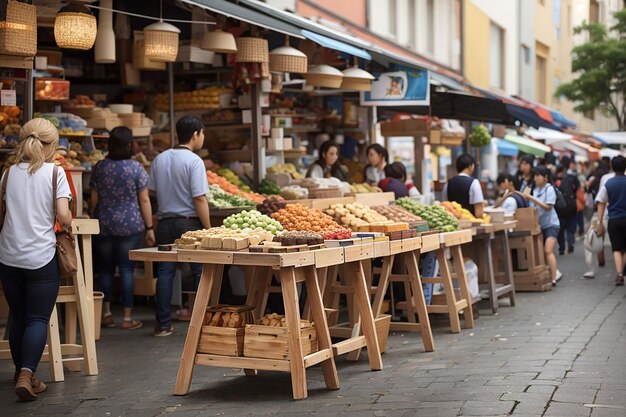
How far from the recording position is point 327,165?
1681 centimetres

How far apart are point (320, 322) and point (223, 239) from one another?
913 mm

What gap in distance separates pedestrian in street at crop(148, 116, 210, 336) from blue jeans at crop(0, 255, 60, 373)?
2770 mm

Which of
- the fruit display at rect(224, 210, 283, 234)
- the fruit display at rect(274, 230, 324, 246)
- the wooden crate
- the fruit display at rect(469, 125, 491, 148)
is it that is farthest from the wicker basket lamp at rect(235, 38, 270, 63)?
the fruit display at rect(469, 125, 491, 148)

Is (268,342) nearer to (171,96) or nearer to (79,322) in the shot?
(79,322)

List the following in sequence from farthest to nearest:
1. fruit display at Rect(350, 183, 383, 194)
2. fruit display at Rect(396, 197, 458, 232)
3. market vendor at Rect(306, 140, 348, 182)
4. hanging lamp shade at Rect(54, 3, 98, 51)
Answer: market vendor at Rect(306, 140, 348, 182) → fruit display at Rect(350, 183, 383, 194) → fruit display at Rect(396, 197, 458, 232) → hanging lamp shade at Rect(54, 3, 98, 51)

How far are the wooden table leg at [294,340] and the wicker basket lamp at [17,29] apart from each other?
3.32m

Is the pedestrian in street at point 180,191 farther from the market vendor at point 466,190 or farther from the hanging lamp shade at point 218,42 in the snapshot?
the market vendor at point 466,190

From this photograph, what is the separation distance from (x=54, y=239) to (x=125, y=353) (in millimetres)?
2305

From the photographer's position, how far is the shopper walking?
36.5 feet

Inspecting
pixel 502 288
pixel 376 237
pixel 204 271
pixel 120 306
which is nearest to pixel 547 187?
pixel 502 288

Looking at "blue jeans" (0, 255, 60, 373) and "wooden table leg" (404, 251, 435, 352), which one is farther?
"wooden table leg" (404, 251, 435, 352)

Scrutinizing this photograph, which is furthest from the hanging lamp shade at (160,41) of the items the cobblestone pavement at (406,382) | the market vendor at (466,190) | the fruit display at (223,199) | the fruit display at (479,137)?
the fruit display at (479,137)

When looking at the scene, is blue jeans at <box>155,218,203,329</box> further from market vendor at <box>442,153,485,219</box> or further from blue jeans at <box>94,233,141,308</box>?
market vendor at <box>442,153,485,219</box>

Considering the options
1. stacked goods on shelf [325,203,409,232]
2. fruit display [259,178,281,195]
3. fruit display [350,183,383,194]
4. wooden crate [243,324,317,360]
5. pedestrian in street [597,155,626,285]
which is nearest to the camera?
wooden crate [243,324,317,360]
